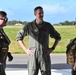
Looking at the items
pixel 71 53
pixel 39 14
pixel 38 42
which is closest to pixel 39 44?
pixel 38 42

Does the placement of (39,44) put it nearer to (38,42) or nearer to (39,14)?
(38,42)

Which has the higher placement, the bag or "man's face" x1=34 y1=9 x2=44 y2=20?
"man's face" x1=34 y1=9 x2=44 y2=20

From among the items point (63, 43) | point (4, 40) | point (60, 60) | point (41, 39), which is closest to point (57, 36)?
A: point (41, 39)

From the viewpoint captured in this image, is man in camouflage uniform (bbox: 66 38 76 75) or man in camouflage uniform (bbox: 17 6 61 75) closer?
A: man in camouflage uniform (bbox: 66 38 76 75)

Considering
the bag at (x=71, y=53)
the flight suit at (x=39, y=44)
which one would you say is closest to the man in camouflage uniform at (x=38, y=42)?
the flight suit at (x=39, y=44)

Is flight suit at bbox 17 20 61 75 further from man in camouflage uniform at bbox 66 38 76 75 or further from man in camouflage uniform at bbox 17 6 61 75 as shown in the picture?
man in camouflage uniform at bbox 66 38 76 75

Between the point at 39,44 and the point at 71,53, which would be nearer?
the point at 71,53

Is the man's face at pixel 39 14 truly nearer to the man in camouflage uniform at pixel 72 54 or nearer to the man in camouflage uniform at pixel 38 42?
the man in camouflage uniform at pixel 38 42

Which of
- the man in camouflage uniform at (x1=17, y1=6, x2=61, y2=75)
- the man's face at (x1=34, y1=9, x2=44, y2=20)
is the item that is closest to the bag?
the man in camouflage uniform at (x1=17, y1=6, x2=61, y2=75)

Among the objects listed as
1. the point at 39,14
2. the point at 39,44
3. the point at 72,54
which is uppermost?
the point at 39,14

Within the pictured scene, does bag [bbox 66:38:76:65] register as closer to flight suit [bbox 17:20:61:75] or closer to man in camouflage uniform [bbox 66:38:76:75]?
man in camouflage uniform [bbox 66:38:76:75]

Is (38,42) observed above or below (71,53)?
above

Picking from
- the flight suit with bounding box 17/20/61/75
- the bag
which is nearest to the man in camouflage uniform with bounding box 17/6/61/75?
the flight suit with bounding box 17/20/61/75

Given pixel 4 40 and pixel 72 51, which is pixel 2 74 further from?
pixel 72 51
